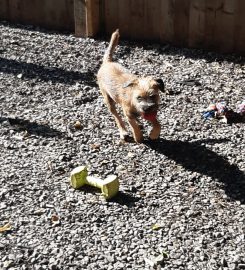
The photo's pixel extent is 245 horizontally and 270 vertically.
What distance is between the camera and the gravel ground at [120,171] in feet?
14.9

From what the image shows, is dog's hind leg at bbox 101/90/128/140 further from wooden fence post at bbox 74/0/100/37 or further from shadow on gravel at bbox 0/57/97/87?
wooden fence post at bbox 74/0/100/37

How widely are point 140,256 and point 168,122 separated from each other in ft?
8.02

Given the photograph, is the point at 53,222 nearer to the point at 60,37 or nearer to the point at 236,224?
the point at 236,224

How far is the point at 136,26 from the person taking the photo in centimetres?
909

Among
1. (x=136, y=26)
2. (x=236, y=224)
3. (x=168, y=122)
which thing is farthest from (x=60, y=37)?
(x=236, y=224)

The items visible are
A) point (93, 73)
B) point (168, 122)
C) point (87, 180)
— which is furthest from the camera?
point (93, 73)

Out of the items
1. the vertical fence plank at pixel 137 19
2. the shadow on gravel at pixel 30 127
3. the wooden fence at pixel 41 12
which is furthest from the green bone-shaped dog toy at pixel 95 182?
the wooden fence at pixel 41 12

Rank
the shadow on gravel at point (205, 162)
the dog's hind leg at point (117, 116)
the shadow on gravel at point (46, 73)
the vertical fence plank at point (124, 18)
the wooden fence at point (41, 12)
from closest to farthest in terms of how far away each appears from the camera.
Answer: the shadow on gravel at point (205, 162)
the dog's hind leg at point (117, 116)
the shadow on gravel at point (46, 73)
the vertical fence plank at point (124, 18)
the wooden fence at point (41, 12)

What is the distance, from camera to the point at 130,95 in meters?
5.87

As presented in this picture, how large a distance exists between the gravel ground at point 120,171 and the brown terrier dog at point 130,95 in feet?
0.67

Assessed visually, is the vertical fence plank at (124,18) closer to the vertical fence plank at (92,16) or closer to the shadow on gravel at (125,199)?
the vertical fence plank at (92,16)

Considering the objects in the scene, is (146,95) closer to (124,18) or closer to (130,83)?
(130,83)

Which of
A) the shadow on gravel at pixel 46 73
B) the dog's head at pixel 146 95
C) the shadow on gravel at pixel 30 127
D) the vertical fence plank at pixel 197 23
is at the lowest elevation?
the shadow on gravel at pixel 46 73

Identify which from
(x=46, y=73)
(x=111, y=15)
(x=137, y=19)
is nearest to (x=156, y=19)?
(x=137, y=19)
